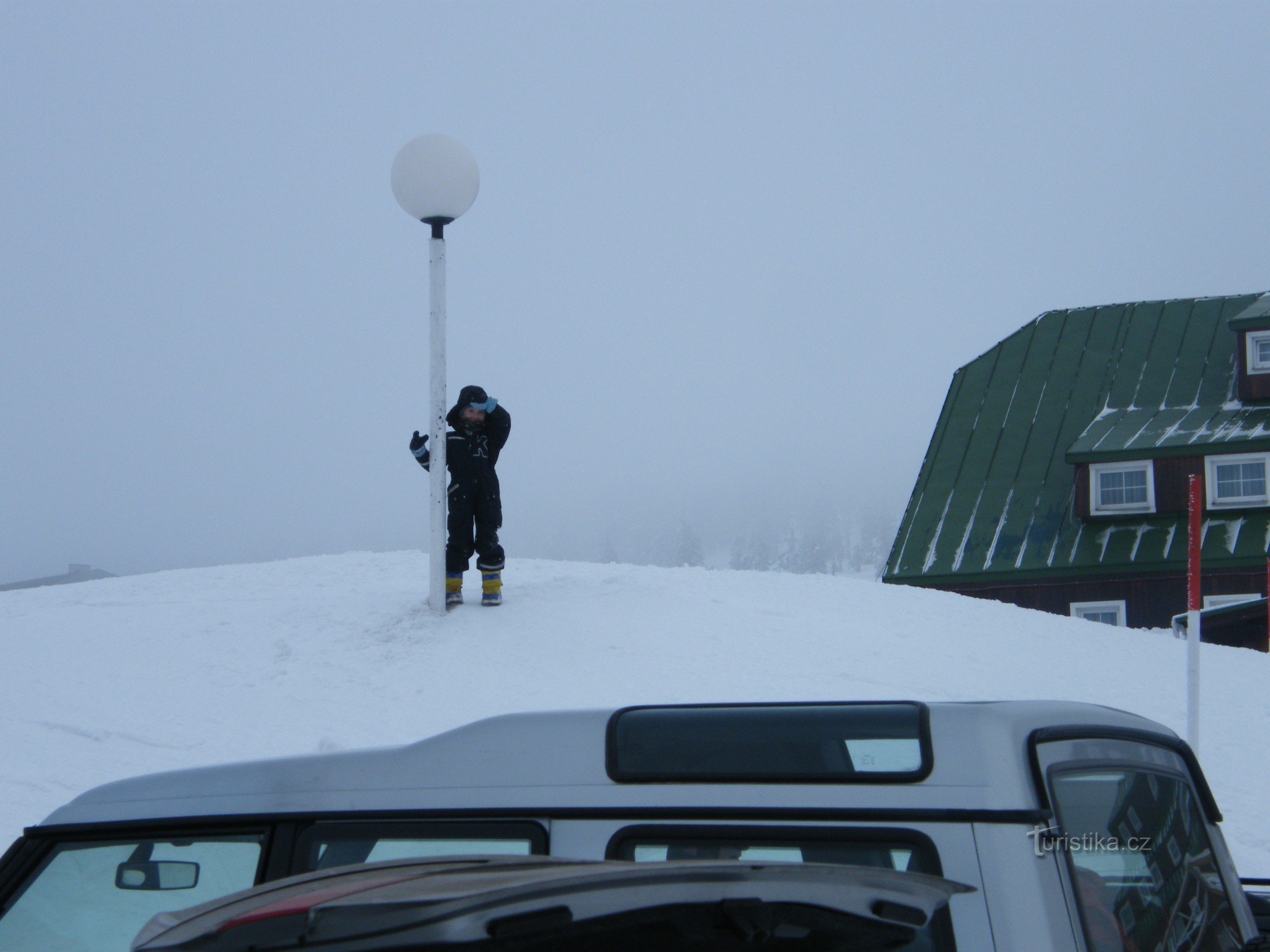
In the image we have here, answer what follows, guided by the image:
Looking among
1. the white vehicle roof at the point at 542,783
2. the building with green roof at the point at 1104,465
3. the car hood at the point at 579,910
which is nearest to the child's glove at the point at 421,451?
the white vehicle roof at the point at 542,783

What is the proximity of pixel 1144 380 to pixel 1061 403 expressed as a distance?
191cm

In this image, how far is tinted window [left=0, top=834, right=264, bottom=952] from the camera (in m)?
3.07

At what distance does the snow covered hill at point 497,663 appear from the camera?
8555 mm

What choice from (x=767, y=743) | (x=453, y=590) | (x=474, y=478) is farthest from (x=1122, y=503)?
(x=767, y=743)

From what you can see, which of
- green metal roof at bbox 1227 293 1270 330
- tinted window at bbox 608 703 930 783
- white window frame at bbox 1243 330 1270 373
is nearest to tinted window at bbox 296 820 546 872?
tinted window at bbox 608 703 930 783

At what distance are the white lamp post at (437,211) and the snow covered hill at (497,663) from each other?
0.78 meters

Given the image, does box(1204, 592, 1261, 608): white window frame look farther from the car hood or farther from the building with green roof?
the car hood

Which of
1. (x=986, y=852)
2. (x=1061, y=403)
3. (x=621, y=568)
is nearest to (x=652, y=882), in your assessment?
(x=986, y=852)

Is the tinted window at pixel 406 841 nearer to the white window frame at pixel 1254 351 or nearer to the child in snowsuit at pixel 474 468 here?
the child in snowsuit at pixel 474 468

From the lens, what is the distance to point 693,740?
9.21 feet

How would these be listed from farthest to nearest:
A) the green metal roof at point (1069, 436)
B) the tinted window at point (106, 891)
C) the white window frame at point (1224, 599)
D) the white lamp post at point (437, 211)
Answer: the green metal roof at point (1069, 436)
the white window frame at point (1224, 599)
the white lamp post at point (437, 211)
the tinted window at point (106, 891)

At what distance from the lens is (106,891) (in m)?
3.19

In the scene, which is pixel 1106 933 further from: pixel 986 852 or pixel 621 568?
pixel 621 568

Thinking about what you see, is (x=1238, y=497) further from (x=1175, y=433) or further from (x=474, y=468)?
(x=474, y=468)
